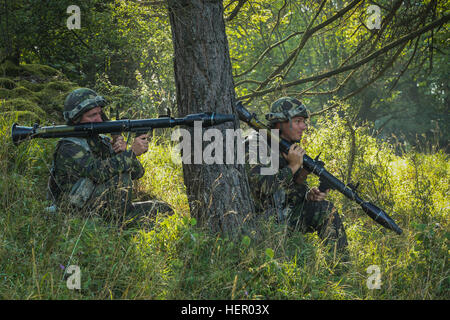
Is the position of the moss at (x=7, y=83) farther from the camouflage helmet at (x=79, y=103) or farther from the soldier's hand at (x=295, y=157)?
the soldier's hand at (x=295, y=157)

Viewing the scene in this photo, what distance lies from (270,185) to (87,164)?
1841 millimetres

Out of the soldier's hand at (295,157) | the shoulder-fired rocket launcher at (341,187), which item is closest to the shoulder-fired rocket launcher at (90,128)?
the shoulder-fired rocket launcher at (341,187)

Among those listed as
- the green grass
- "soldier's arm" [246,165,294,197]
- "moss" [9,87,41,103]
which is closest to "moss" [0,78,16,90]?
"moss" [9,87,41,103]

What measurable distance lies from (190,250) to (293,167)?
174cm

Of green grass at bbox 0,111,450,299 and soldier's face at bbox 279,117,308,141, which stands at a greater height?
soldier's face at bbox 279,117,308,141

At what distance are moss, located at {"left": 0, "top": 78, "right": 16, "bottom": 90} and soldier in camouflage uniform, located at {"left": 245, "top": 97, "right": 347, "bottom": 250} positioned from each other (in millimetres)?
4540

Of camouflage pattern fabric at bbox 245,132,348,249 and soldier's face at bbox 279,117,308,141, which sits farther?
soldier's face at bbox 279,117,308,141

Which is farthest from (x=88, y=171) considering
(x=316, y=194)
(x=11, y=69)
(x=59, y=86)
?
(x=11, y=69)

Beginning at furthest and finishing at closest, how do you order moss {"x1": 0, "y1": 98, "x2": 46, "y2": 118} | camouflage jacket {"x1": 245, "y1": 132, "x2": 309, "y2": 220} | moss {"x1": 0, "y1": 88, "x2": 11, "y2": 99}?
1. moss {"x1": 0, "y1": 88, "x2": 11, "y2": 99}
2. moss {"x1": 0, "y1": 98, "x2": 46, "y2": 118}
3. camouflage jacket {"x1": 245, "y1": 132, "x2": 309, "y2": 220}

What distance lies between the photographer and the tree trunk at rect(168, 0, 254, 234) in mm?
3561

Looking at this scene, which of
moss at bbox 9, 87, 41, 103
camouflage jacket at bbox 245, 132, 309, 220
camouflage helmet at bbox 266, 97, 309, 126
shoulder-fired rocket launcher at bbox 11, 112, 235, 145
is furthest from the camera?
moss at bbox 9, 87, 41, 103

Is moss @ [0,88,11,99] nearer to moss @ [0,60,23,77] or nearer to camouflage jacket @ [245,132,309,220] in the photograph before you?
moss @ [0,60,23,77]

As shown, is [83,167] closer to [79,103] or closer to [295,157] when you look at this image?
[79,103]

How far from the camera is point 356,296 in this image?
10.0ft
